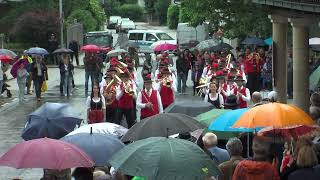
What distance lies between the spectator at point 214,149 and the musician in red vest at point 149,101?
7064mm

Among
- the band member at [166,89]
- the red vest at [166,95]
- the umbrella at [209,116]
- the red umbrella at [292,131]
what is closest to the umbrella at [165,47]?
the band member at [166,89]

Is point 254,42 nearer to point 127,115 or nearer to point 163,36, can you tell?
point 127,115

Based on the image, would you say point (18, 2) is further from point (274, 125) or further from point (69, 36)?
point (274, 125)

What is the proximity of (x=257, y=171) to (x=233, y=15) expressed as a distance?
21.7 m

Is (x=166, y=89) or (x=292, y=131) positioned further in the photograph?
(x=166, y=89)

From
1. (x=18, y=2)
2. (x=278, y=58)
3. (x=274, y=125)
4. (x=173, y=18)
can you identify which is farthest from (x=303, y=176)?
(x=173, y=18)

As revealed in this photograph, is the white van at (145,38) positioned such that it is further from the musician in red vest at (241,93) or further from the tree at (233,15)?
the musician in red vest at (241,93)

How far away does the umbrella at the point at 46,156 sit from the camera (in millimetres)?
9805

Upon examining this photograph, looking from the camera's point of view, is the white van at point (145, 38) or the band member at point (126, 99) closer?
the band member at point (126, 99)

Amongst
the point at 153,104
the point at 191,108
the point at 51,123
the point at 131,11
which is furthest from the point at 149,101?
the point at 131,11

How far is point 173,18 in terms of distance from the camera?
277 feet

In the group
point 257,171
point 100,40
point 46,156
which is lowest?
point 257,171

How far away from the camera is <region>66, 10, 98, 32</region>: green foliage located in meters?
59.1

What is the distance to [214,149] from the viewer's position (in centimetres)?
1079
